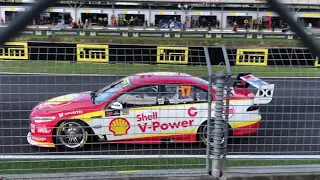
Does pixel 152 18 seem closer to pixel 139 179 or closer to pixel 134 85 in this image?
pixel 134 85

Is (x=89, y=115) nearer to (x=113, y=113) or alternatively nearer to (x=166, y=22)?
(x=113, y=113)

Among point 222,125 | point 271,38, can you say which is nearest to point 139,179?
point 222,125

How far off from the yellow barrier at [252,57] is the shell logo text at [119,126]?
1.94 meters

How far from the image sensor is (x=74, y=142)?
5.69 m

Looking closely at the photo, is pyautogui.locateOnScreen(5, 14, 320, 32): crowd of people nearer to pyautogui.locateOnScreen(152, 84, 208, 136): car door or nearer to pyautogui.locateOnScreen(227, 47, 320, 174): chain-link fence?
pyautogui.locateOnScreen(152, 84, 208, 136): car door

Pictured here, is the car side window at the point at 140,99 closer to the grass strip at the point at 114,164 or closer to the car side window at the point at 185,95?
the car side window at the point at 185,95

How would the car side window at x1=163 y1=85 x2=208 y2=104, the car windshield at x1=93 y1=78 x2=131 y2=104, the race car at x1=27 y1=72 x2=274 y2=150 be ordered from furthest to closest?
the car windshield at x1=93 y1=78 x2=131 y2=104, the car side window at x1=163 y1=85 x2=208 y2=104, the race car at x1=27 y1=72 x2=274 y2=150

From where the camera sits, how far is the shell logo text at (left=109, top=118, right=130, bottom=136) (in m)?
5.97

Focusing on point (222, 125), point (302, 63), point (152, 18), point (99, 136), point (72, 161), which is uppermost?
point (152, 18)

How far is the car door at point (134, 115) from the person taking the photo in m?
6.07

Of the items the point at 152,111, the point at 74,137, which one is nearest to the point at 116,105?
the point at 152,111

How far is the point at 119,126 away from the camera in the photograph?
5984 mm

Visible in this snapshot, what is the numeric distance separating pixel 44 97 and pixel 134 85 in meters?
1.73

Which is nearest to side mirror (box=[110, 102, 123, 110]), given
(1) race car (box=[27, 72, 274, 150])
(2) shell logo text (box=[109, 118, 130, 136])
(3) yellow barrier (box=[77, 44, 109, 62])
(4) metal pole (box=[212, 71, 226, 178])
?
(1) race car (box=[27, 72, 274, 150])
